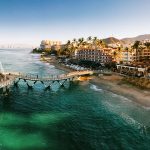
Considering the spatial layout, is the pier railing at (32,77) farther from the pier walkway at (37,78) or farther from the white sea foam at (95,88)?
the white sea foam at (95,88)

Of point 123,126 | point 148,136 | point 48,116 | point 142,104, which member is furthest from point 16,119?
point 142,104

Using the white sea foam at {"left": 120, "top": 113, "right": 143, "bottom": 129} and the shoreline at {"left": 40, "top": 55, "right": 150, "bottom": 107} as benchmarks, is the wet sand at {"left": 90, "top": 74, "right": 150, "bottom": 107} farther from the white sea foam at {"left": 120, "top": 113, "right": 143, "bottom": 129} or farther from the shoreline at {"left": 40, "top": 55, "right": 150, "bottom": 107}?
the white sea foam at {"left": 120, "top": 113, "right": 143, "bottom": 129}

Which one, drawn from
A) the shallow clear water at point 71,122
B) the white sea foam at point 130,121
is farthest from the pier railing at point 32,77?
Result: the white sea foam at point 130,121

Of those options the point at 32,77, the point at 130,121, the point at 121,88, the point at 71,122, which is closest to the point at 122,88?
the point at 121,88

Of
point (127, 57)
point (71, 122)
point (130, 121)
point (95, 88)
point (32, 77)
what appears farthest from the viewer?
point (127, 57)

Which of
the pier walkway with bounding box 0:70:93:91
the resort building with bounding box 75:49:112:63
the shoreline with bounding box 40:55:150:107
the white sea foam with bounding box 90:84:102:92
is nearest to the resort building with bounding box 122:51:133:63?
the resort building with bounding box 75:49:112:63

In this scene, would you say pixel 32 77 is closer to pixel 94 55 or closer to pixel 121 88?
pixel 121 88
